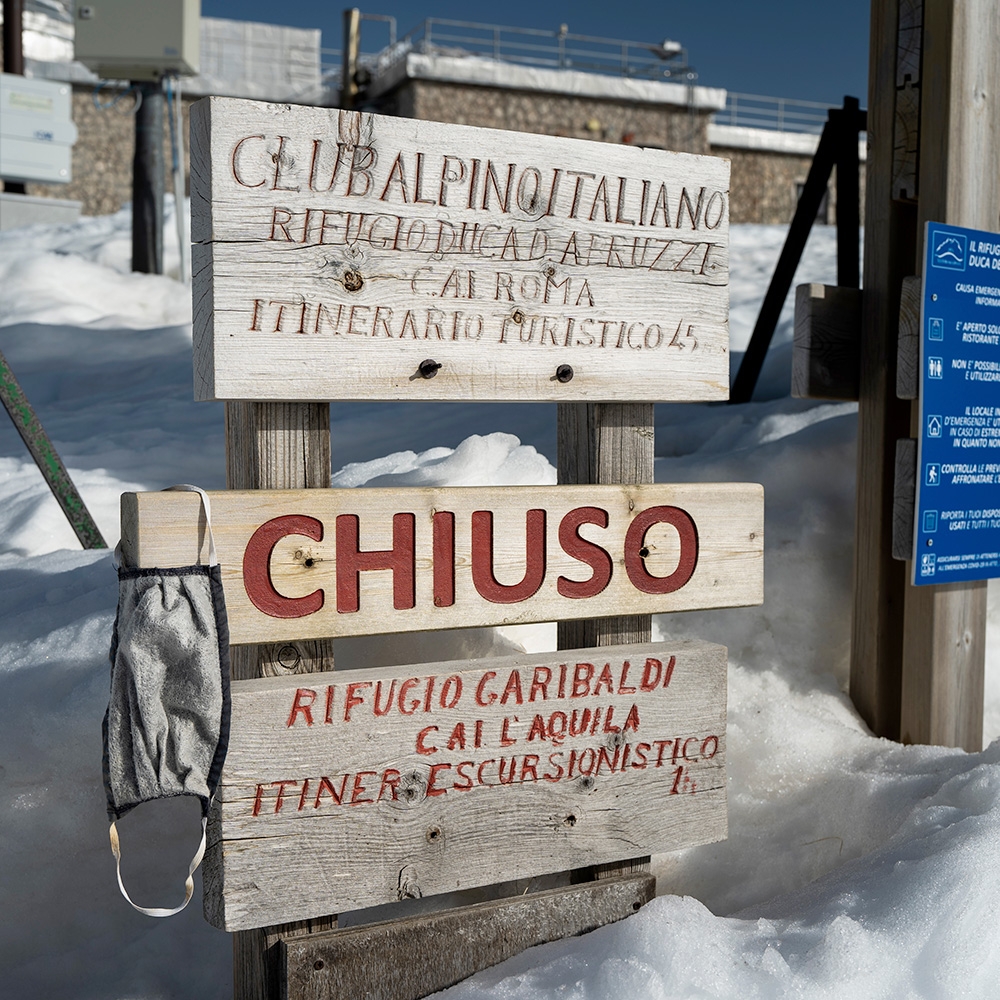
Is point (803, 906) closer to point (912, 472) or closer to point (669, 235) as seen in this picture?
point (912, 472)

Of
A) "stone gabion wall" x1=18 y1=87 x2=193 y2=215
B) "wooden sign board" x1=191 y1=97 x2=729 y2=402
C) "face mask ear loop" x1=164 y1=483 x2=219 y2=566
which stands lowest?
"face mask ear loop" x1=164 y1=483 x2=219 y2=566

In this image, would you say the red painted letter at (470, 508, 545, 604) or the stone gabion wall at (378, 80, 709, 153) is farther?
the stone gabion wall at (378, 80, 709, 153)

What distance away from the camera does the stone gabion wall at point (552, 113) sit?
52.7ft

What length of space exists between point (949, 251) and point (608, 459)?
1.12 metres

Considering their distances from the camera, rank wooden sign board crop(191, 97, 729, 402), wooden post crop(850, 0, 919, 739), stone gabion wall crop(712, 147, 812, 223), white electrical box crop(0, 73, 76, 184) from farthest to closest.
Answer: stone gabion wall crop(712, 147, 812, 223) → white electrical box crop(0, 73, 76, 184) → wooden post crop(850, 0, 919, 739) → wooden sign board crop(191, 97, 729, 402)

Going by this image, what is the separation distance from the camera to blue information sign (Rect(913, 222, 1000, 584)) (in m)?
2.52

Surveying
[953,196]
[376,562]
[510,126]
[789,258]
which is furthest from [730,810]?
[510,126]

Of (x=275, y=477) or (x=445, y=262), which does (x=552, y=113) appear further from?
(x=275, y=477)

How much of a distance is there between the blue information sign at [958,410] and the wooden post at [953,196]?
0.06m

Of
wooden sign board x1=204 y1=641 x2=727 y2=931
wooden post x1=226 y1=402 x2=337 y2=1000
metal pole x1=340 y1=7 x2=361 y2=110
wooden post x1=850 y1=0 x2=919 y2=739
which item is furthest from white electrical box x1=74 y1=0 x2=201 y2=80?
metal pole x1=340 y1=7 x2=361 y2=110

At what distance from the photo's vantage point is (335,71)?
18.1 meters

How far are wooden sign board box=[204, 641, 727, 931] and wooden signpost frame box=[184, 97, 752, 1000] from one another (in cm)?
6

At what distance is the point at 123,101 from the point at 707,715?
17.7 m

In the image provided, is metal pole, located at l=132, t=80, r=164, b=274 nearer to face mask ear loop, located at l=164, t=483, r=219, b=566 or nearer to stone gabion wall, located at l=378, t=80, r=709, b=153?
face mask ear loop, located at l=164, t=483, r=219, b=566
